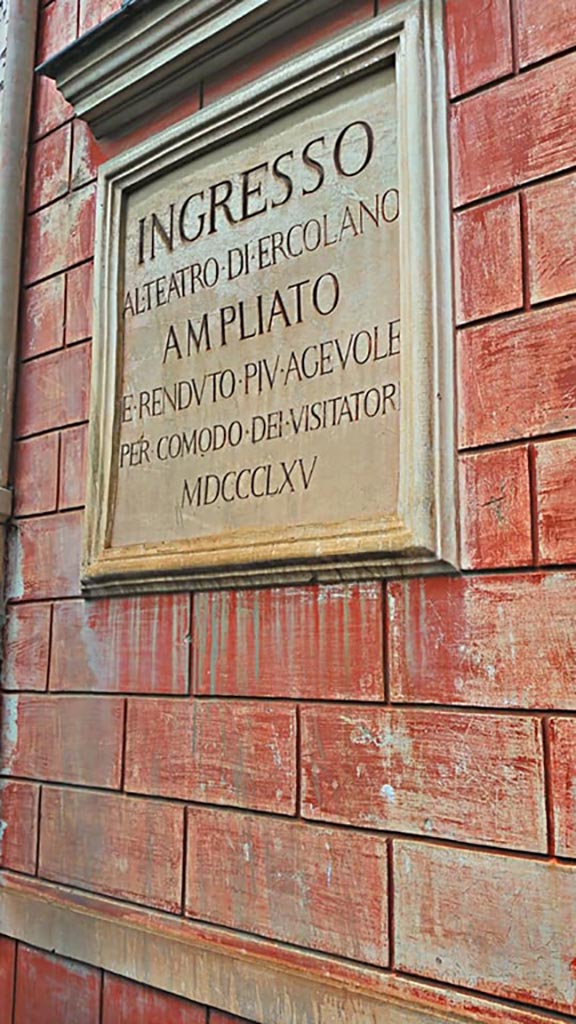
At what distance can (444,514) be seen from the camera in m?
2.62

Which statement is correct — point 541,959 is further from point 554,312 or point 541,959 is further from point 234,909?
point 554,312

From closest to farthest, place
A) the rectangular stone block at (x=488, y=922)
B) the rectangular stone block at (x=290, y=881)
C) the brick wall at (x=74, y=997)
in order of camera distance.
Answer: the rectangular stone block at (x=488, y=922), the rectangular stone block at (x=290, y=881), the brick wall at (x=74, y=997)

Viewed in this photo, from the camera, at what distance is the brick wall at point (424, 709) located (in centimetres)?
239

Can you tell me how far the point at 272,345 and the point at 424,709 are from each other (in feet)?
4.11

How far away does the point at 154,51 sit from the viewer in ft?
11.8

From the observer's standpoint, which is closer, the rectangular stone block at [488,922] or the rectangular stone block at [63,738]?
the rectangular stone block at [488,922]

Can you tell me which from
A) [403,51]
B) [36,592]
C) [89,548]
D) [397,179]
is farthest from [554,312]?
[36,592]

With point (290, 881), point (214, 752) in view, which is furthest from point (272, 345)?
point (290, 881)

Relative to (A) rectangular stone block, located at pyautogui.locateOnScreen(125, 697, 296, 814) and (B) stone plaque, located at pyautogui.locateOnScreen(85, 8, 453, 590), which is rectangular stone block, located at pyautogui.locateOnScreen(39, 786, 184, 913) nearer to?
(A) rectangular stone block, located at pyautogui.locateOnScreen(125, 697, 296, 814)

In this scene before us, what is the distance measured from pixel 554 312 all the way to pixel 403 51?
0.97m

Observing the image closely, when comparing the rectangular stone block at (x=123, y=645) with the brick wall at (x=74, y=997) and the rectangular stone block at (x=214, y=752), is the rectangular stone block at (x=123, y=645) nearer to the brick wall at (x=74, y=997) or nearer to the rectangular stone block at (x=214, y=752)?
the rectangular stone block at (x=214, y=752)

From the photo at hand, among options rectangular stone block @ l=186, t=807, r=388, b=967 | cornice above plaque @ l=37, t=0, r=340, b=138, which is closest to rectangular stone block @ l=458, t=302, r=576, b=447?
rectangular stone block @ l=186, t=807, r=388, b=967

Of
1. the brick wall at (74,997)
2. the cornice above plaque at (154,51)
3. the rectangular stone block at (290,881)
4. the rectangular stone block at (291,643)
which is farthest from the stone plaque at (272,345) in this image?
the brick wall at (74,997)

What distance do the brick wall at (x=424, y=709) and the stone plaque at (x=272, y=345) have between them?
0.13 m
